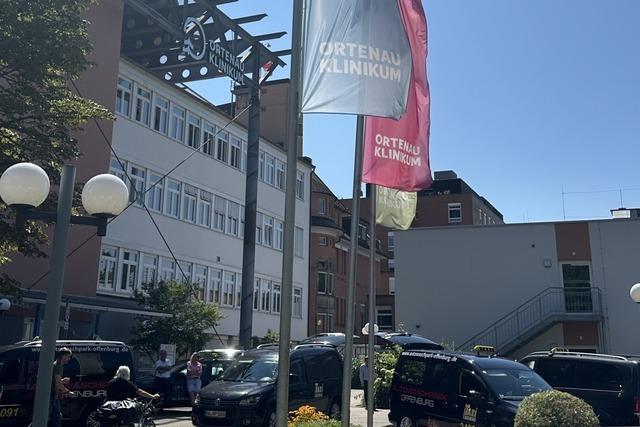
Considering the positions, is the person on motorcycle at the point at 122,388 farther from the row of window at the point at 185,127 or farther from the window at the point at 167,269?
the window at the point at 167,269

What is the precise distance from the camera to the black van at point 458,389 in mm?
11391

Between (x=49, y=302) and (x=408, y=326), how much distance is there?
1105 inches

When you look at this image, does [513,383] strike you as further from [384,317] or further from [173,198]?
[384,317]

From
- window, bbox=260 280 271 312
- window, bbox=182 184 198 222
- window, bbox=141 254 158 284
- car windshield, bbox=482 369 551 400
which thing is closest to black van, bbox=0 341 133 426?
car windshield, bbox=482 369 551 400

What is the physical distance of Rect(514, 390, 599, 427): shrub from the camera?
732 centimetres

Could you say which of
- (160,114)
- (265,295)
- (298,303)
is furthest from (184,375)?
(298,303)

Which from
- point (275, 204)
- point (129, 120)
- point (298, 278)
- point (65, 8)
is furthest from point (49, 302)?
point (298, 278)

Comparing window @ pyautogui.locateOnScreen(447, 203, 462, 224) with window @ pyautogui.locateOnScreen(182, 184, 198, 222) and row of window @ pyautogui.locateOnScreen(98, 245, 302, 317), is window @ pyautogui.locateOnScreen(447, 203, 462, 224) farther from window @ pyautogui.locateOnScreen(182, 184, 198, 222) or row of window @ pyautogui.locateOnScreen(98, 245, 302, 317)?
window @ pyautogui.locateOnScreen(182, 184, 198, 222)

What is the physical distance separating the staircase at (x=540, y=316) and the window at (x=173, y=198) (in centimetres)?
1526

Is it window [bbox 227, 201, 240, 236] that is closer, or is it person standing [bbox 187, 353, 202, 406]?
person standing [bbox 187, 353, 202, 406]

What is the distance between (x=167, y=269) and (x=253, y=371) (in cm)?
1712

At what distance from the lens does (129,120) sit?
28875 mm

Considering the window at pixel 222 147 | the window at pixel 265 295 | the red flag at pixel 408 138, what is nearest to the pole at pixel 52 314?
the red flag at pixel 408 138

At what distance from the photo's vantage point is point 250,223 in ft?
106
